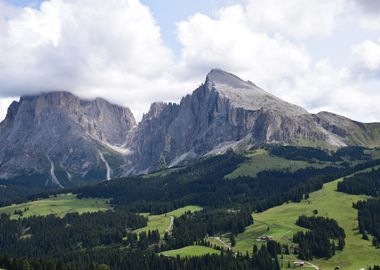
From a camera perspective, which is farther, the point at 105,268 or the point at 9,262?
the point at 105,268

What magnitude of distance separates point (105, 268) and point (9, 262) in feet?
129

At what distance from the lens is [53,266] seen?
185375mm

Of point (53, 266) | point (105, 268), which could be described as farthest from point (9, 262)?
point (105, 268)

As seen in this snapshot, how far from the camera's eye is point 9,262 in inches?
6718

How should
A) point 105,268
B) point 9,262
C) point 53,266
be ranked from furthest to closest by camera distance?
point 105,268 → point 53,266 → point 9,262

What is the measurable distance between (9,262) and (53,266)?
1843 cm

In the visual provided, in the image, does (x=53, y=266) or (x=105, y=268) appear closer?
(x=53, y=266)

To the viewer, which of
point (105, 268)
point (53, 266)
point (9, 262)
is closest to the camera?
point (9, 262)

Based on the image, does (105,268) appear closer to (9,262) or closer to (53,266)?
(53,266)
